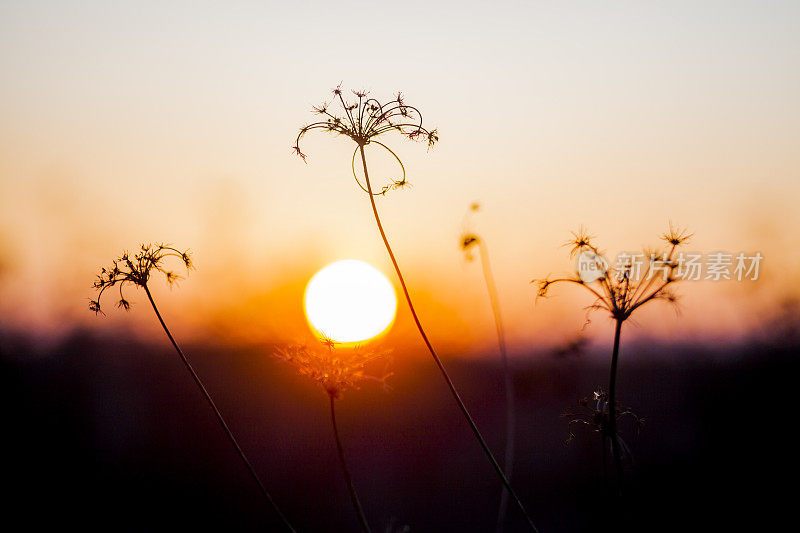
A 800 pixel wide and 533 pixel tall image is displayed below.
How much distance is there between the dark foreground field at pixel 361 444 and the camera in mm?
15758

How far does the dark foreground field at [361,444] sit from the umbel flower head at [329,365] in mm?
12271

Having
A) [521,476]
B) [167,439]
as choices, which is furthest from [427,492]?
[167,439]

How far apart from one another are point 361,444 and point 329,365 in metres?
17.3

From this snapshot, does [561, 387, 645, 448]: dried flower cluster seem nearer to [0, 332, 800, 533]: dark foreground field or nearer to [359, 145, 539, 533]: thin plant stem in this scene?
[359, 145, 539, 533]: thin plant stem

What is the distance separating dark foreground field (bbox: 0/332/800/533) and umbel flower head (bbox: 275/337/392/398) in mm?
12271

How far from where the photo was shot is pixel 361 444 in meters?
19.6

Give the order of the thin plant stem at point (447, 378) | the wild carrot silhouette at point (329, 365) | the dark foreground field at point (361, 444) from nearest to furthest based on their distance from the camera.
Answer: the thin plant stem at point (447, 378)
the wild carrot silhouette at point (329, 365)
the dark foreground field at point (361, 444)

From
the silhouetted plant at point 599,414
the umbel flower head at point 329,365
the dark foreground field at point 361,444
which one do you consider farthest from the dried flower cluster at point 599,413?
the dark foreground field at point 361,444

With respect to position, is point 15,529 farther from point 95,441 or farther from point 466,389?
point 466,389

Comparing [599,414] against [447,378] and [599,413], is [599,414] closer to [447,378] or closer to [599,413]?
[599,413]

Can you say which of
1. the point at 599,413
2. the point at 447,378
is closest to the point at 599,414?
the point at 599,413

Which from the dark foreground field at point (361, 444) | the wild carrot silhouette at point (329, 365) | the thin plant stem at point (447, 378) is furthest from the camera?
the dark foreground field at point (361, 444)

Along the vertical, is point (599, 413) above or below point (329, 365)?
below

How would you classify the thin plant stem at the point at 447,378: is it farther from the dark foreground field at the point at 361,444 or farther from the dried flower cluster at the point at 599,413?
the dark foreground field at the point at 361,444
